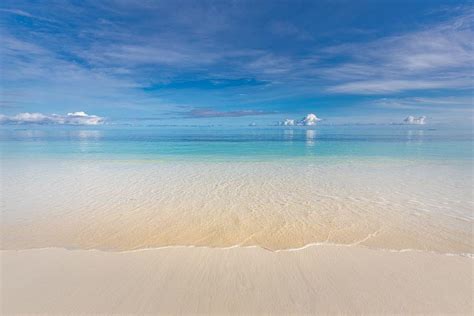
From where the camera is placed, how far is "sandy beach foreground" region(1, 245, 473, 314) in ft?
11.4

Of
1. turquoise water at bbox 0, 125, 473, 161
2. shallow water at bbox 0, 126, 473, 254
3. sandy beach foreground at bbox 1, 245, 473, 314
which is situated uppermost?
turquoise water at bbox 0, 125, 473, 161

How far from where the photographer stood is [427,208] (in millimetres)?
7262

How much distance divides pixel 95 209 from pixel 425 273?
28.2 ft

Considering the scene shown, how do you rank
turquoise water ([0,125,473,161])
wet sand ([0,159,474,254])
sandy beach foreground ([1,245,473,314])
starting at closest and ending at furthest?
sandy beach foreground ([1,245,473,314])
wet sand ([0,159,474,254])
turquoise water ([0,125,473,161])

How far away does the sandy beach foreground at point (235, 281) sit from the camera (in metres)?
3.47

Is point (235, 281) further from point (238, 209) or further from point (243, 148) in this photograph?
point (243, 148)

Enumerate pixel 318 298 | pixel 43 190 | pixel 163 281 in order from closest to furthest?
pixel 318 298, pixel 163 281, pixel 43 190

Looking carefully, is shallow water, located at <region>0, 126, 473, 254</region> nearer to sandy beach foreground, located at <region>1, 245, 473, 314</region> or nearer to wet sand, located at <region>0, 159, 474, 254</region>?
wet sand, located at <region>0, 159, 474, 254</region>

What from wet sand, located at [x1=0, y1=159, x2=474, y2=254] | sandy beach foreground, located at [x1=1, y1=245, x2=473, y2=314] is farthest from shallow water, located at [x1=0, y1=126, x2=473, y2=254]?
sandy beach foreground, located at [x1=1, y1=245, x2=473, y2=314]

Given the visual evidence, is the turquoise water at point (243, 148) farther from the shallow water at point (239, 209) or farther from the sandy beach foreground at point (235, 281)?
the sandy beach foreground at point (235, 281)

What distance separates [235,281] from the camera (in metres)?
3.97

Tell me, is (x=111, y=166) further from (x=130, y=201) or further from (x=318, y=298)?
(x=318, y=298)

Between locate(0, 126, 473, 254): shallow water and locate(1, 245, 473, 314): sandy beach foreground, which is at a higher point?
locate(0, 126, 473, 254): shallow water

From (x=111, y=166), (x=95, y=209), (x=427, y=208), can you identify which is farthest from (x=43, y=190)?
(x=427, y=208)
